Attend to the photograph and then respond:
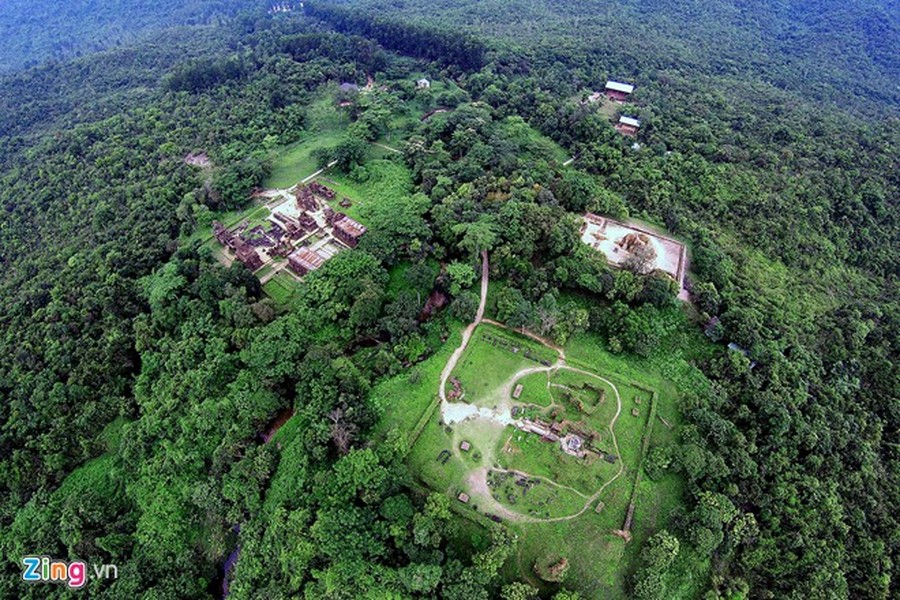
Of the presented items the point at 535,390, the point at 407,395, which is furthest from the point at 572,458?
the point at 407,395

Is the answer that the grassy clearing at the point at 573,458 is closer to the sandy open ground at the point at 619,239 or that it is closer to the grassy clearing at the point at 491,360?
the grassy clearing at the point at 491,360

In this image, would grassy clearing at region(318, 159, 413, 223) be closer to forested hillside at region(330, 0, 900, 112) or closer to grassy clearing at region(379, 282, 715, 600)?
grassy clearing at region(379, 282, 715, 600)

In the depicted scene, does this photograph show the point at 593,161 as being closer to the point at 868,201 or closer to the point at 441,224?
the point at 441,224

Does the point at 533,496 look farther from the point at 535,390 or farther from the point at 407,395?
the point at 407,395

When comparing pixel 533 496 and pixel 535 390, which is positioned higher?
pixel 535 390

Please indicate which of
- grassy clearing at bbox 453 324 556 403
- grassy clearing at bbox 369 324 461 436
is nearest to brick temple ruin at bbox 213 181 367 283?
grassy clearing at bbox 369 324 461 436

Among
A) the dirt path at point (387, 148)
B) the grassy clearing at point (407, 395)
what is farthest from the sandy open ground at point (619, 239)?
the dirt path at point (387, 148)

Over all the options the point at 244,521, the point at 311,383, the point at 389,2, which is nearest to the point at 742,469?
the point at 311,383
